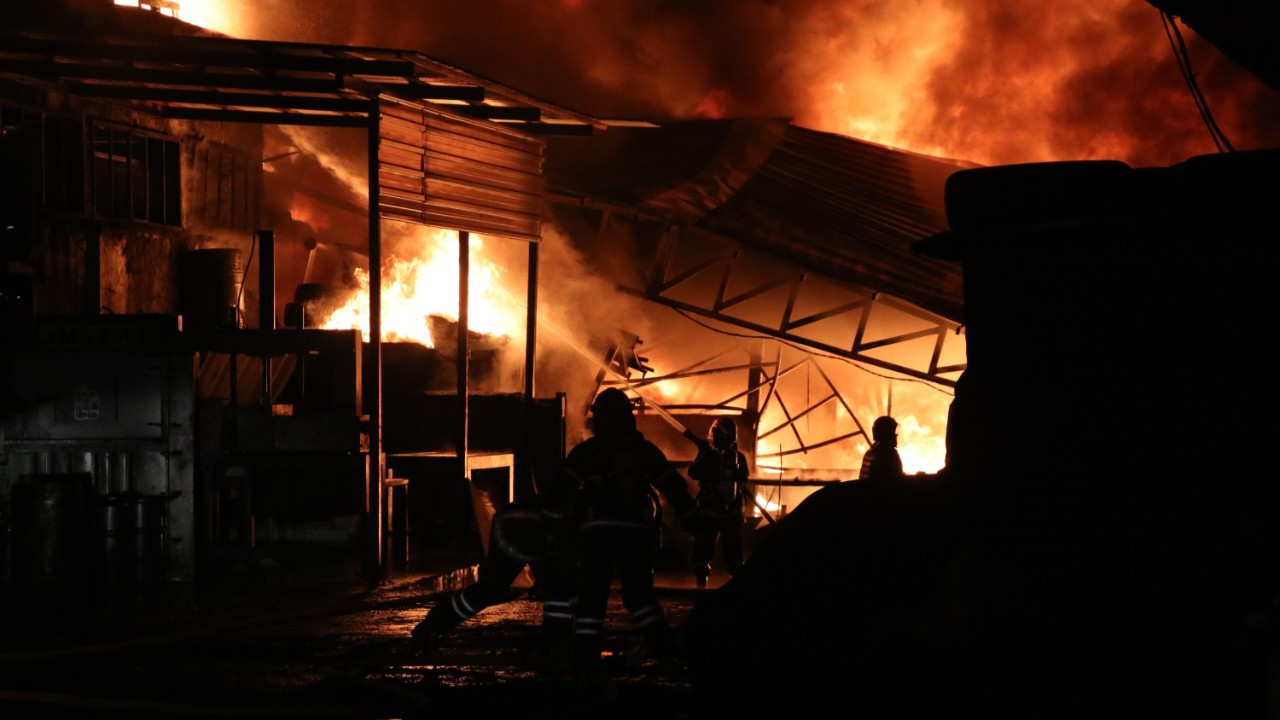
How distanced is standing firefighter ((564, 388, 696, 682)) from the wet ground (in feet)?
1.38

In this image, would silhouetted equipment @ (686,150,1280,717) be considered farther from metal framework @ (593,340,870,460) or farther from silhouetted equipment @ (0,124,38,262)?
metal framework @ (593,340,870,460)

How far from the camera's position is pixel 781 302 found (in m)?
19.5

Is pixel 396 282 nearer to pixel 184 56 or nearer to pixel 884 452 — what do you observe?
pixel 184 56

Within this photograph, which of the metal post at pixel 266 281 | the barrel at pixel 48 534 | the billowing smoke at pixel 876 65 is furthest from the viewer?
the billowing smoke at pixel 876 65

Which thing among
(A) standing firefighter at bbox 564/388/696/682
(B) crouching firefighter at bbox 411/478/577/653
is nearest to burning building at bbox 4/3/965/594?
(B) crouching firefighter at bbox 411/478/577/653

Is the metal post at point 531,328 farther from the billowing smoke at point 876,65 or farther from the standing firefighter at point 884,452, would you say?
the billowing smoke at point 876,65

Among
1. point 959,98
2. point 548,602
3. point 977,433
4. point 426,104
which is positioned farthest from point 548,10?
point 977,433

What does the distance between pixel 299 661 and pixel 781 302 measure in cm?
1167

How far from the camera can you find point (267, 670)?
8.62 metres

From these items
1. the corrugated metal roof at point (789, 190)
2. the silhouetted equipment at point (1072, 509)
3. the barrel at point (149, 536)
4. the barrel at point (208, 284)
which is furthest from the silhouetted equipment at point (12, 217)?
the corrugated metal roof at point (789, 190)

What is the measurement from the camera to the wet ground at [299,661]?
7.51 metres

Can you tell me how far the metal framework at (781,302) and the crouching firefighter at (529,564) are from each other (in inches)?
381

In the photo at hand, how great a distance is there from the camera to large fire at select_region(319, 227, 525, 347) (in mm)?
18984

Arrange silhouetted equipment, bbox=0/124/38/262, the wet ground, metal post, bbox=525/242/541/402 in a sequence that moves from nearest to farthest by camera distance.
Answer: the wet ground
silhouetted equipment, bbox=0/124/38/262
metal post, bbox=525/242/541/402
